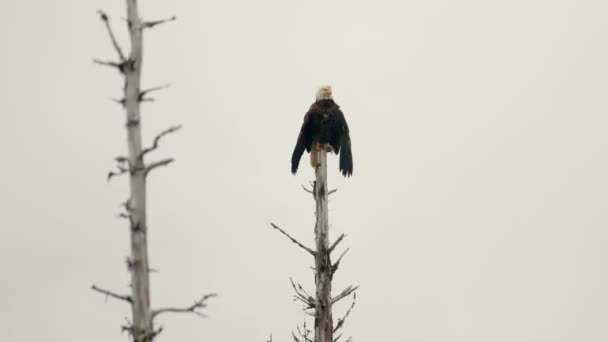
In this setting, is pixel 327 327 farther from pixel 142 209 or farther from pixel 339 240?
pixel 142 209

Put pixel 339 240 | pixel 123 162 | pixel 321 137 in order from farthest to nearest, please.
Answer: pixel 321 137 < pixel 339 240 < pixel 123 162

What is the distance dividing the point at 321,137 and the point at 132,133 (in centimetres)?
686

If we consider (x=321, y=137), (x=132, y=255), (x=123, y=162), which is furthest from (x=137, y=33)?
(x=321, y=137)

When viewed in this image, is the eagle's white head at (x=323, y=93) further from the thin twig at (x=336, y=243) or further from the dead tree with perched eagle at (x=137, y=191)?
the dead tree with perched eagle at (x=137, y=191)

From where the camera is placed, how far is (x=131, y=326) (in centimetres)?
606

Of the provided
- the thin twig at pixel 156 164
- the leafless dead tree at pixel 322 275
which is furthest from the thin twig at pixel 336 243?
the thin twig at pixel 156 164

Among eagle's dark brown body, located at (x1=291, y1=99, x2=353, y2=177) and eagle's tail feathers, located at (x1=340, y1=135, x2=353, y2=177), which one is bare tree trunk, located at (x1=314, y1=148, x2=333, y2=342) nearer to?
eagle's dark brown body, located at (x1=291, y1=99, x2=353, y2=177)

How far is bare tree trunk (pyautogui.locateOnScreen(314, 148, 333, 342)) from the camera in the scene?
35.4ft

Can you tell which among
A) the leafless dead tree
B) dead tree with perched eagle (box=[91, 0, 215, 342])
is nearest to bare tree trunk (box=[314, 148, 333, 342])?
the leafless dead tree

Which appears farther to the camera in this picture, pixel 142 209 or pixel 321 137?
pixel 321 137

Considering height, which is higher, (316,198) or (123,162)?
(316,198)

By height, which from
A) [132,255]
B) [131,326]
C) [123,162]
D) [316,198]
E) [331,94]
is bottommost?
[131,326]

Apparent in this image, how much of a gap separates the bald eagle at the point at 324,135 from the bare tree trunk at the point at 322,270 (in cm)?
184

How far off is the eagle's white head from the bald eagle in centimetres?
14
